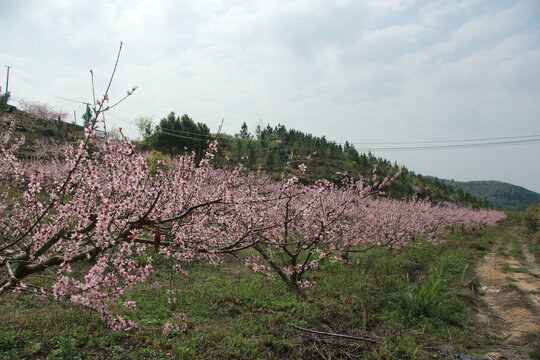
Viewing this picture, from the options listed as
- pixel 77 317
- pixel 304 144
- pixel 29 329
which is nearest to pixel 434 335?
pixel 77 317

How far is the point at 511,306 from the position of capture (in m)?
7.91

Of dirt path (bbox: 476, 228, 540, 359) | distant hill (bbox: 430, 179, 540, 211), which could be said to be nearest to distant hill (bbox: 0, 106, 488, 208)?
dirt path (bbox: 476, 228, 540, 359)

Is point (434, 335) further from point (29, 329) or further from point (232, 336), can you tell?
point (29, 329)

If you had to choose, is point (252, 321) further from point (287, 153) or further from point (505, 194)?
point (505, 194)

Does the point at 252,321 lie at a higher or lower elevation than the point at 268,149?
lower

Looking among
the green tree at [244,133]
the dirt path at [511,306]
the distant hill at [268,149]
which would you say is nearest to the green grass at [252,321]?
the dirt path at [511,306]

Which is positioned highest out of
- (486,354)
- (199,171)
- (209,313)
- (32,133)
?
(32,133)

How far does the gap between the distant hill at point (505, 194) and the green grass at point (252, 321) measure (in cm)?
17839

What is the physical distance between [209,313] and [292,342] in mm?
2285

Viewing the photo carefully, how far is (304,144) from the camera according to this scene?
211 ft

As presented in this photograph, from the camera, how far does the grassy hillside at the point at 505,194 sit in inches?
6196

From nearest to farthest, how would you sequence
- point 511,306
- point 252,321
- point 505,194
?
point 252,321, point 511,306, point 505,194

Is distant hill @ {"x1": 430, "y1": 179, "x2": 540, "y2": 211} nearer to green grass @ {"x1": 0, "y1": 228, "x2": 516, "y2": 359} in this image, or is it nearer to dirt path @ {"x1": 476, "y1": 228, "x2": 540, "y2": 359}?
dirt path @ {"x1": 476, "y1": 228, "x2": 540, "y2": 359}

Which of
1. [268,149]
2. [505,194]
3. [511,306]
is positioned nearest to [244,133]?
[268,149]
